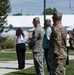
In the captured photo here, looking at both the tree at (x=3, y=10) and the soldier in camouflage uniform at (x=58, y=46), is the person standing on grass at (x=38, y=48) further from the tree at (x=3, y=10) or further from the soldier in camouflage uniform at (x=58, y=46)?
Answer: the tree at (x=3, y=10)

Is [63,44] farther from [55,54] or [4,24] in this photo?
[4,24]

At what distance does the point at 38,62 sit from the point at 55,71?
120 inches

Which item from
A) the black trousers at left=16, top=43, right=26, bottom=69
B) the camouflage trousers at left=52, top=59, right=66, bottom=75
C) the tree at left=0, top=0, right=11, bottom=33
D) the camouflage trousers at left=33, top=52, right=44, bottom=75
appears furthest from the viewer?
the tree at left=0, top=0, right=11, bottom=33

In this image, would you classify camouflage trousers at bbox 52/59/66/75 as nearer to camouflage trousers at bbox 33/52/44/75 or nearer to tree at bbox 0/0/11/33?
camouflage trousers at bbox 33/52/44/75

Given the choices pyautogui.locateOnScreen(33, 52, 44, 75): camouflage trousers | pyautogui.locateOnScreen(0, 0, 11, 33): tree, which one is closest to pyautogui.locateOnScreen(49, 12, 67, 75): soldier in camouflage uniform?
pyautogui.locateOnScreen(33, 52, 44, 75): camouflage trousers

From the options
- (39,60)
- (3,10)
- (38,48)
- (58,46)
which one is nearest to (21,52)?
(38,48)

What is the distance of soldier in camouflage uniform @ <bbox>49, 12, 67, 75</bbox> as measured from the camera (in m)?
7.79

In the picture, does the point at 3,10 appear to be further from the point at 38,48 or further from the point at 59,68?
the point at 59,68

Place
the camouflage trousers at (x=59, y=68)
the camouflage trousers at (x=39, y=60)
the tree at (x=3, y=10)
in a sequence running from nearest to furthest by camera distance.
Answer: the camouflage trousers at (x=59, y=68)
the camouflage trousers at (x=39, y=60)
the tree at (x=3, y=10)

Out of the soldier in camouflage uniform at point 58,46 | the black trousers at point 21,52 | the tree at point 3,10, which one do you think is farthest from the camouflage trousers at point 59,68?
the tree at point 3,10

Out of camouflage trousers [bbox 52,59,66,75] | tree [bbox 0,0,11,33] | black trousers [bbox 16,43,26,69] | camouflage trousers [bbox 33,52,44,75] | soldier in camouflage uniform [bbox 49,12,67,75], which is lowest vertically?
tree [bbox 0,0,11,33]

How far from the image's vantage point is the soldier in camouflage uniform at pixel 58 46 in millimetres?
7785

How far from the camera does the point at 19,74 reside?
13.9 meters

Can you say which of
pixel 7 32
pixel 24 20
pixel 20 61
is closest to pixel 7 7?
pixel 7 32
